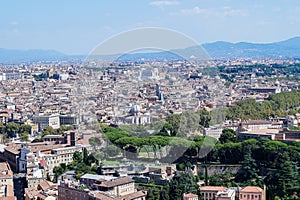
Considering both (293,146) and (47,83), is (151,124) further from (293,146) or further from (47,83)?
(47,83)

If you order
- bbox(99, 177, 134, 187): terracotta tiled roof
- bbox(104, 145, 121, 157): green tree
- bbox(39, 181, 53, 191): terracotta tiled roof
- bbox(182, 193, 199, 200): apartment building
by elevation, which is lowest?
bbox(39, 181, 53, 191): terracotta tiled roof

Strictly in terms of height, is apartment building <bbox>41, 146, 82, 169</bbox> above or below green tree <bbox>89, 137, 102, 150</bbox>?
below

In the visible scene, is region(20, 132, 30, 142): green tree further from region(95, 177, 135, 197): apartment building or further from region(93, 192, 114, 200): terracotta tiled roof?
region(93, 192, 114, 200): terracotta tiled roof

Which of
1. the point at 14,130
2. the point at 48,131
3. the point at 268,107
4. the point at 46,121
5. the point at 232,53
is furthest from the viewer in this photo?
the point at 232,53

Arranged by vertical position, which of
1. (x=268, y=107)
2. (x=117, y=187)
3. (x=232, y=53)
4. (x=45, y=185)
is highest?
(x=232, y=53)

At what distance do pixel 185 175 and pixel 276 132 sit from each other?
10.6 feet

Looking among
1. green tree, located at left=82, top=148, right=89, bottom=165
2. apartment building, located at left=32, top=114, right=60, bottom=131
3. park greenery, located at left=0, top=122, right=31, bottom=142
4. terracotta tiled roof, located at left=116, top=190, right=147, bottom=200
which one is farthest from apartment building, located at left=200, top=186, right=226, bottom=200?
apartment building, located at left=32, top=114, right=60, bottom=131

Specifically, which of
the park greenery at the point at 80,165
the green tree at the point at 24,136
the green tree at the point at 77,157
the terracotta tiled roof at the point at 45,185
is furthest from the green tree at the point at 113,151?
the green tree at the point at 24,136

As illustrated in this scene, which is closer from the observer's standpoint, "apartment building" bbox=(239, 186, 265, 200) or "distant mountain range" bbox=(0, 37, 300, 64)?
"apartment building" bbox=(239, 186, 265, 200)

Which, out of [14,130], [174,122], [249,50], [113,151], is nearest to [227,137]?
[174,122]

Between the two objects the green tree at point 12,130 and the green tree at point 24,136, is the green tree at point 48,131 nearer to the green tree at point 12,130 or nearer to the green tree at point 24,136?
the green tree at point 24,136

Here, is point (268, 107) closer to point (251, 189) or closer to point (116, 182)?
point (251, 189)

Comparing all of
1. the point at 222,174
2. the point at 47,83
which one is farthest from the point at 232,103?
the point at 47,83

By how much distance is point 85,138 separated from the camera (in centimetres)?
890
